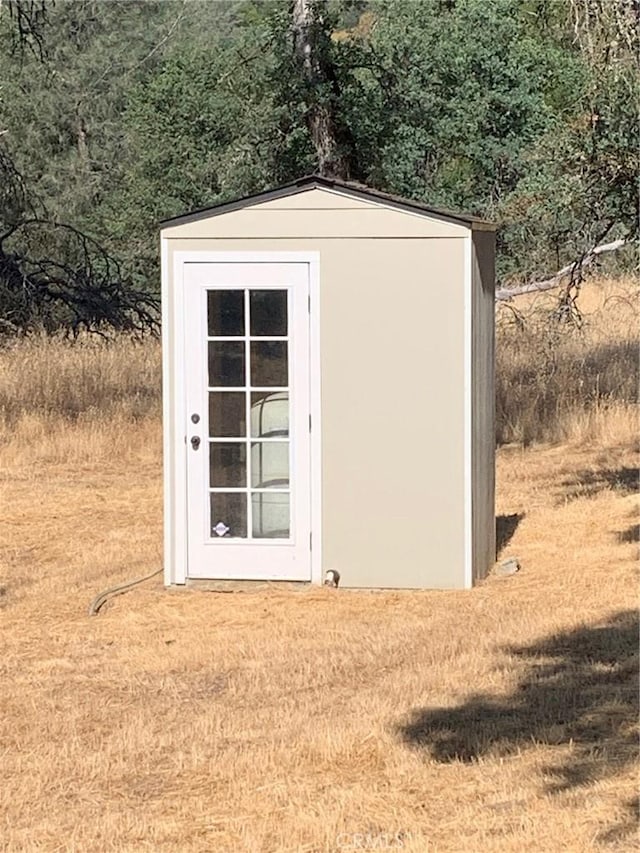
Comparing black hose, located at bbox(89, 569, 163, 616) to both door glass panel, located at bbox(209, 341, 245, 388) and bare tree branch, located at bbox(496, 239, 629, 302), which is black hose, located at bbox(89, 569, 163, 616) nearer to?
door glass panel, located at bbox(209, 341, 245, 388)

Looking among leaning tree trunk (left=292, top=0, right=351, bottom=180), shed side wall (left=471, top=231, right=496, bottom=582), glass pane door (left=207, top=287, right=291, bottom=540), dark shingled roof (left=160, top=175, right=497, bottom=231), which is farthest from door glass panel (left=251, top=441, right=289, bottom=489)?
leaning tree trunk (left=292, top=0, right=351, bottom=180)

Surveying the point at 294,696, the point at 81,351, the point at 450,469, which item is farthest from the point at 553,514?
the point at 81,351

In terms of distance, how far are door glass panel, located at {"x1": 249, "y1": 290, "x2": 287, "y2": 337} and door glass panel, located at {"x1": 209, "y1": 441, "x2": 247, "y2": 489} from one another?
0.80m

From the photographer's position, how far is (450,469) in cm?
1006

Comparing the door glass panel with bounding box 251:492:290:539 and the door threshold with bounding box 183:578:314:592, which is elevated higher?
the door glass panel with bounding box 251:492:290:539

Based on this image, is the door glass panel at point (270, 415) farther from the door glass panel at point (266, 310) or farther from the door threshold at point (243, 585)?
the door threshold at point (243, 585)

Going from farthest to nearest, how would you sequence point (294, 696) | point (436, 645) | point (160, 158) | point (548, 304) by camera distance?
point (160, 158)
point (548, 304)
point (436, 645)
point (294, 696)

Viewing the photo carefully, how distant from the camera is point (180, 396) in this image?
10.2 metres

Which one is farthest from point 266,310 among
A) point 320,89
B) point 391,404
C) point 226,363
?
point 320,89

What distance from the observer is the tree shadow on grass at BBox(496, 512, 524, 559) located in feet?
38.5

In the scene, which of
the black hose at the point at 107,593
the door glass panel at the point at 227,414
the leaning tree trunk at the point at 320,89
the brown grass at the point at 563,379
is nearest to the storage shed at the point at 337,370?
the door glass panel at the point at 227,414

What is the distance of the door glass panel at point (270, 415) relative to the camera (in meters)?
10.2

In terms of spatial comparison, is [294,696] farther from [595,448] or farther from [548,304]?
[548,304]

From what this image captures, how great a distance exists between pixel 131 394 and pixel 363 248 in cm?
951
